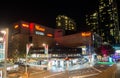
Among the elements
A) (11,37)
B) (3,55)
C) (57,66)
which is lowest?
(57,66)

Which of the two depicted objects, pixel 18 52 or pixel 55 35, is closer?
pixel 18 52

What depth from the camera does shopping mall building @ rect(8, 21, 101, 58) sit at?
131 metres

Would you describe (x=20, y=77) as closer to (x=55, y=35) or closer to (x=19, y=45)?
(x=19, y=45)

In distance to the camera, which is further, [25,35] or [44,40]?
[44,40]

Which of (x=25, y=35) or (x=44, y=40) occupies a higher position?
(x=25, y=35)

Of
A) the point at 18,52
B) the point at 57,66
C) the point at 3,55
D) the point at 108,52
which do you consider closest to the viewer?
the point at 3,55

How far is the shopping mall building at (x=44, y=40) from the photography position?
131 meters

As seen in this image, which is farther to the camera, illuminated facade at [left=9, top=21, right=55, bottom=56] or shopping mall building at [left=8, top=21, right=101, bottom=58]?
illuminated facade at [left=9, top=21, right=55, bottom=56]

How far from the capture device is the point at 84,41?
158375 mm

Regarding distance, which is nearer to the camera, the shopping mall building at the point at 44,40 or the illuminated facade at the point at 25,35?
the shopping mall building at the point at 44,40

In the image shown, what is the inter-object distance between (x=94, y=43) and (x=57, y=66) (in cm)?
10628

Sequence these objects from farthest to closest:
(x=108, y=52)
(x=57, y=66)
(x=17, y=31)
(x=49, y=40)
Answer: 1. (x=49, y=40)
2. (x=17, y=31)
3. (x=108, y=52)
4. (x=57, y=66)

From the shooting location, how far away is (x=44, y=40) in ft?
529

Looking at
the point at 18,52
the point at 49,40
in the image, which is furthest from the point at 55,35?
the point at 18,52
